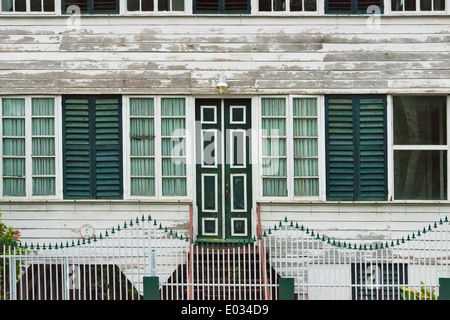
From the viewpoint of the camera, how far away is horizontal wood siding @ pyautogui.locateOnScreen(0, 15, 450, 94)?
1185 centimetres

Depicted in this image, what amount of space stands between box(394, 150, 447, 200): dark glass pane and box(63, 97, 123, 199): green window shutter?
18.1 ft

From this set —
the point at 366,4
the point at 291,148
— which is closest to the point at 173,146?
the point at 291,148

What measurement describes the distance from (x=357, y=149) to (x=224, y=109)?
8.95 ft

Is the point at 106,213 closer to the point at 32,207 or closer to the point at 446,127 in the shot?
the point at 32,207

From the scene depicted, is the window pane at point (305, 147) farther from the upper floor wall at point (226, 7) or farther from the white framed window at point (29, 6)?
the white framed window at point (29, 6)

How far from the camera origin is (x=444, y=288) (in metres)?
9.50

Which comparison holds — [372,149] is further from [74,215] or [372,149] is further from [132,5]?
[74,215]

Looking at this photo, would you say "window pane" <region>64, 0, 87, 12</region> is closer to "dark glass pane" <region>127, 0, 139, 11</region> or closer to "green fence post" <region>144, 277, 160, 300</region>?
"dark glass pane" <region>127, 0, 139, 11</region>

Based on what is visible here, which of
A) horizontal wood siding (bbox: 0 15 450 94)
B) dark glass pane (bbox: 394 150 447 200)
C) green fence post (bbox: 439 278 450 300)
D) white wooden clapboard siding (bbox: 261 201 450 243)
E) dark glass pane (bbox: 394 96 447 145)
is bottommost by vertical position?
green fence post (bbox: 439 278 450 300)

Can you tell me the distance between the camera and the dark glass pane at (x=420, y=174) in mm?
11977

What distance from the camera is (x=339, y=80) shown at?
11867 millimetres

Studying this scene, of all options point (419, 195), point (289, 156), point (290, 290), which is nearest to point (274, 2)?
point (289, 156)

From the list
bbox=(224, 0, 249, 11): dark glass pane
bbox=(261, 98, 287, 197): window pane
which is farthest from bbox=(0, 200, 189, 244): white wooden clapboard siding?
bbox=(224, 0, 249, 11): dark glass pane

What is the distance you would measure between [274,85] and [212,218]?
9.51ft
